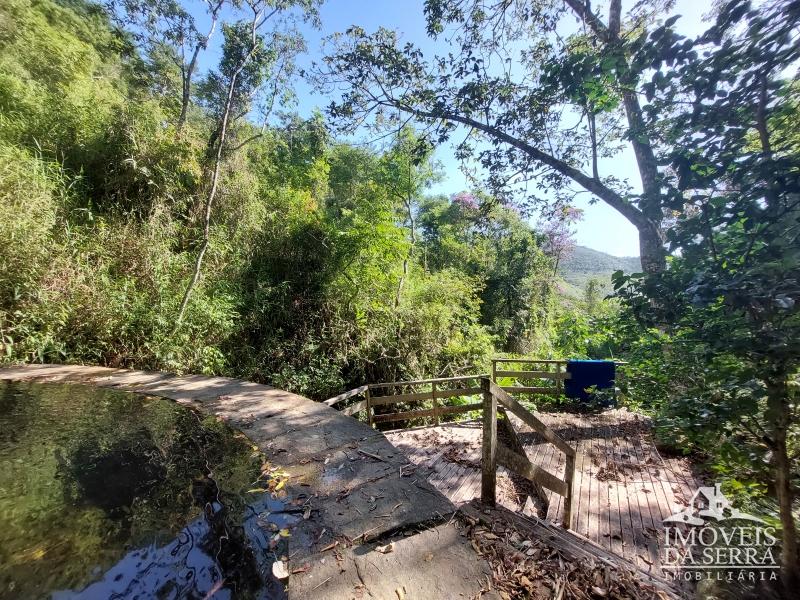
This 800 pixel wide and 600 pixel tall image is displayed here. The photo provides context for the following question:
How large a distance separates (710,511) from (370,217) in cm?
745

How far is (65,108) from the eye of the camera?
244 inches

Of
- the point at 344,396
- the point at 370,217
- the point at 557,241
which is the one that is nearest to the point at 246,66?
the point at 370,217

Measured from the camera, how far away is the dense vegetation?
5.13 feet

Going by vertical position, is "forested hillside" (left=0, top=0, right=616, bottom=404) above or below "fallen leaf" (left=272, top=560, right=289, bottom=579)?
above

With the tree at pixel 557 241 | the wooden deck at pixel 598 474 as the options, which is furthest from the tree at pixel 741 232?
the tree at pixel 557 241

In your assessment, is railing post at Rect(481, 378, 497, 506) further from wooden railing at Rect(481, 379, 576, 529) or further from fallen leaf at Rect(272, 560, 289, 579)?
fallen leaf at Rect(272, 560, 289, 579)

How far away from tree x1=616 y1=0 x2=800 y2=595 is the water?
233cm

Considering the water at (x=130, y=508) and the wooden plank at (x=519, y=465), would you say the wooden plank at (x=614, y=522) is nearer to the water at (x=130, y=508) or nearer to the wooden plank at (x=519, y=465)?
the wooden plank at (x=519, y=465)

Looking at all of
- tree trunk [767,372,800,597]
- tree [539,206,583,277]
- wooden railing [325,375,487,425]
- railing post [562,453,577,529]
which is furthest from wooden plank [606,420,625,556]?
tree [539,206,583,277]

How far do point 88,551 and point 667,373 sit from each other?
353cm

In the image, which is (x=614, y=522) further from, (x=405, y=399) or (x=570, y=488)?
(x=405, y=399)

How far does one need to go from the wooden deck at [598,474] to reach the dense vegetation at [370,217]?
1091 millimetres

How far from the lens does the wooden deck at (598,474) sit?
3.01 m

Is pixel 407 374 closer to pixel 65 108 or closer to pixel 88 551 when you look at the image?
pixel 88 551
